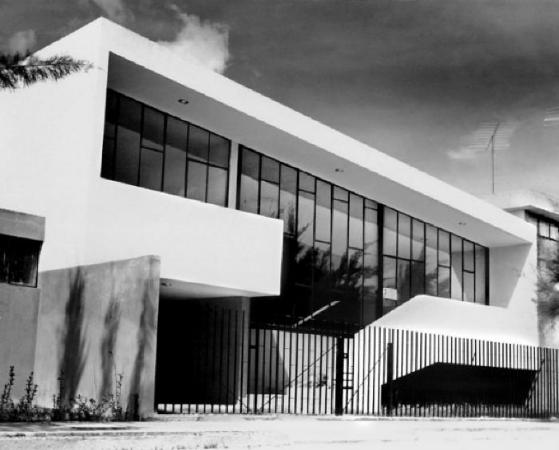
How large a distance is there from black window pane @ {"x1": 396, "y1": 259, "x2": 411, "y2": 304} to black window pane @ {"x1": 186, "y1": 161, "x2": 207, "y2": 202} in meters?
9.54

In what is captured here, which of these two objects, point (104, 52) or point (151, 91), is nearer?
point (104, 52)

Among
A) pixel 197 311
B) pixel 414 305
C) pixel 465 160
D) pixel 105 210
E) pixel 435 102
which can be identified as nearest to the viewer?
pixel 105 210

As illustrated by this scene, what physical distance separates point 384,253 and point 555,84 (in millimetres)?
19232

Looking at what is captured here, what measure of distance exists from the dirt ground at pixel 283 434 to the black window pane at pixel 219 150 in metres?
7.90

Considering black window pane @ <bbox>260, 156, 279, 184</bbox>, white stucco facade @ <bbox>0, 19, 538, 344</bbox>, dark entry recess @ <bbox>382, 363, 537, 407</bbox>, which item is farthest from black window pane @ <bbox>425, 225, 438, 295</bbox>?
black window pane @ <bbox>260, 156, 279, 184</bbox>

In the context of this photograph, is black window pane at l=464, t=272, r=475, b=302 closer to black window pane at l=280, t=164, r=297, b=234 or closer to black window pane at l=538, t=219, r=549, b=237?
black window pane at l=538, t=219, r=549, b=237

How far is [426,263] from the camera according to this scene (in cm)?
3194

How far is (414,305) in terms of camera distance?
2978 centimetres

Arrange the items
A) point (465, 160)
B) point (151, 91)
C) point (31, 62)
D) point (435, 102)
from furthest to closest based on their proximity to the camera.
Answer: point (435, 102) < point (465, 160) < point (151, 91) < point (31, 62)

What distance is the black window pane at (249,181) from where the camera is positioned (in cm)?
2495

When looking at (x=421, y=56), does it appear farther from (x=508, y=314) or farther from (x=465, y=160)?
(x=508, y=314)

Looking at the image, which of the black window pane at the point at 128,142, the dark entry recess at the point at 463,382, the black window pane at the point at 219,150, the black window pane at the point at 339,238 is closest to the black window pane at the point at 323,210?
the black window pane at the point at 339,238

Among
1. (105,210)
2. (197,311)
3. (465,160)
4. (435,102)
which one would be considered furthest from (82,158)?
(435,102)

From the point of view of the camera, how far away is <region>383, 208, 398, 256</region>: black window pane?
30281 millimetres
